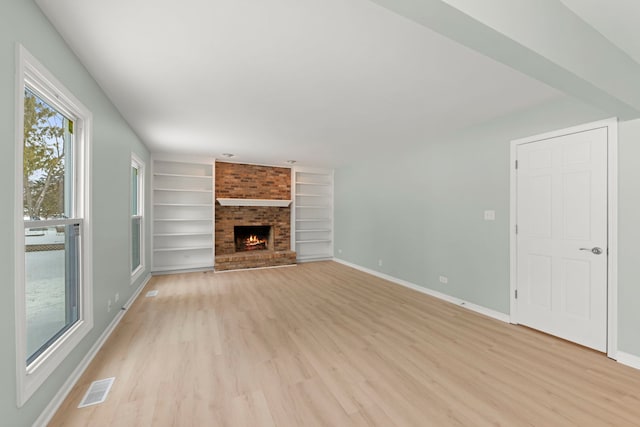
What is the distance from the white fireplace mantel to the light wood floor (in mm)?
2812

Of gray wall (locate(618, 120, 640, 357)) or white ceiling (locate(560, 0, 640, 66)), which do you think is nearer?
white ceiling (locate(560, 0, 640, 66))

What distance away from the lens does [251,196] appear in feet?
21.2

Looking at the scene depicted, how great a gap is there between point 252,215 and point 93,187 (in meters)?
4.18

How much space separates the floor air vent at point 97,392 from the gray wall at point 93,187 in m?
0.19

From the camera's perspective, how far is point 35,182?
1710mm

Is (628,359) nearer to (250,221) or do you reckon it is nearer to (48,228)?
(48,228)

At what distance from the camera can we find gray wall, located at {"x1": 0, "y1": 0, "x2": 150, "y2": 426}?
1.29 meters

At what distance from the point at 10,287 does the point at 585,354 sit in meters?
4.24

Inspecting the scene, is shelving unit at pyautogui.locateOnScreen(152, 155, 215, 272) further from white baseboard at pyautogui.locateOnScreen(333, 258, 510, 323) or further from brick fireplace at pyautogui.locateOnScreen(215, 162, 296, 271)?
white baseboard at pyautogui.locateOnScreen(333, 258, 510, 323)

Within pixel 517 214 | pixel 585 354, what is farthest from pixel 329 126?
pixel 585 354

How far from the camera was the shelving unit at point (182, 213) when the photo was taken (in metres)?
5.62

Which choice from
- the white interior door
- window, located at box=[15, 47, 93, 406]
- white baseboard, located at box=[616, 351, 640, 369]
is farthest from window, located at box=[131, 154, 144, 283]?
white baseboard, located at box=[616, 351, 640, 369]

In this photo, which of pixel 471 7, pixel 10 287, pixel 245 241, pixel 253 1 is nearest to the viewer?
pixel 471 7

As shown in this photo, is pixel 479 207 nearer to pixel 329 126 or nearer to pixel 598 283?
pixel 598 283
